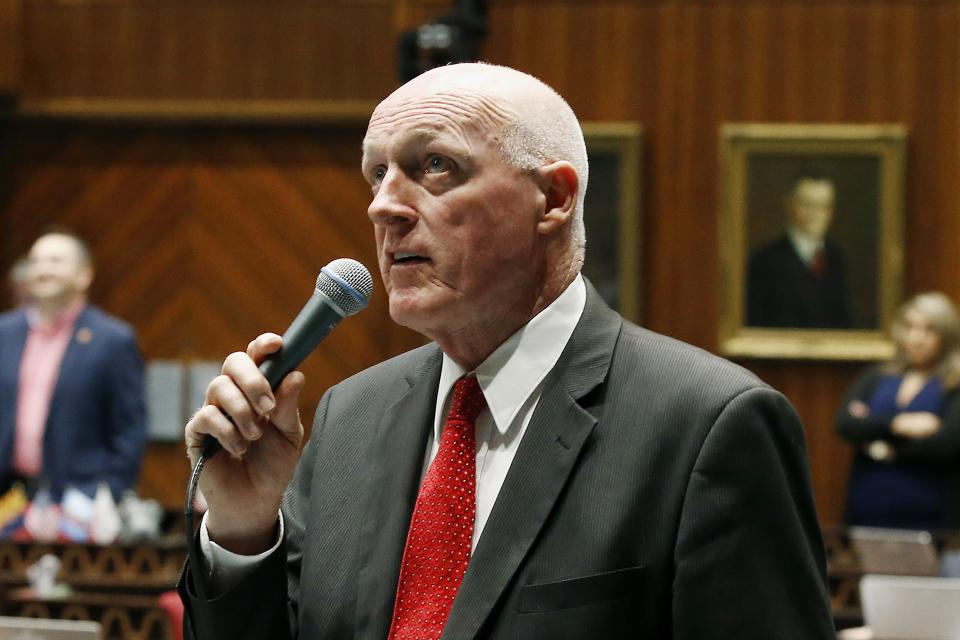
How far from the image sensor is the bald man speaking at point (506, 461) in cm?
173

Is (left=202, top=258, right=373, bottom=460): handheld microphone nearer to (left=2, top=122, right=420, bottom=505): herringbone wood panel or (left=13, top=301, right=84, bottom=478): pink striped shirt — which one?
(left=13, top=301, right=84, bottom=478): pink striped shirt

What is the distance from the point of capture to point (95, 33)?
873 centimetres

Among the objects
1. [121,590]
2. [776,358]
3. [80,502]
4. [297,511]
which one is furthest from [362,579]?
[776,358]

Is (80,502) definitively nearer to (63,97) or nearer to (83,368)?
(83,368)

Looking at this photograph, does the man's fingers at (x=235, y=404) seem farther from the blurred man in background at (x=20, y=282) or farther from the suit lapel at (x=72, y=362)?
the blurred man in background at (x=20, y=282)

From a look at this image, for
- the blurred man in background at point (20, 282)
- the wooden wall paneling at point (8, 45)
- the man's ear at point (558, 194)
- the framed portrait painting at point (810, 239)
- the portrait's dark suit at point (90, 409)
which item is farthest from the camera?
the wooden wall paneling at point (8, 45)

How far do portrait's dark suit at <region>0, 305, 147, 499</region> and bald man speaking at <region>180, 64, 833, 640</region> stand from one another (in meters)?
4.51

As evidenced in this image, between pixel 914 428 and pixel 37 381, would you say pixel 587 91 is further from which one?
pixel 37 381

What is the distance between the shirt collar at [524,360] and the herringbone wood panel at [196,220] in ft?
22.2

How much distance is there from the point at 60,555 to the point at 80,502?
0.42 metres

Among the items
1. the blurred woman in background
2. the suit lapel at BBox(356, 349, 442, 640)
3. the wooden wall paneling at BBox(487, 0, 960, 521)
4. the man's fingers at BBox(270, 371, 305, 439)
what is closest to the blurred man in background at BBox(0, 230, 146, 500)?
the wooden wall paneling at BBox(487, 0, 960, 521)

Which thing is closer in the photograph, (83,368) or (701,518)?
(701,518)

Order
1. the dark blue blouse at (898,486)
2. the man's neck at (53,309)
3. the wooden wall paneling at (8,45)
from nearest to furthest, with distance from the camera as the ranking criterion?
the dark blue blouse at (898,486) → the man's neck at (53,309) → the wooden wall paneling at (8,45)

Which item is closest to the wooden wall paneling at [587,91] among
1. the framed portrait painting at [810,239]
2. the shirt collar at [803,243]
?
the framed portrait painting at [810,239]
